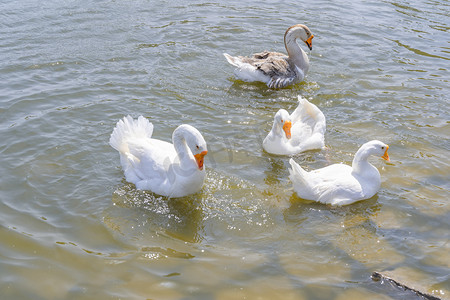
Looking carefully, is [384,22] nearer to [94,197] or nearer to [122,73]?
[122,73]

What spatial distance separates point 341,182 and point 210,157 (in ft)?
7.04

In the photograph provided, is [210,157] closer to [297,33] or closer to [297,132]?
[297,132]

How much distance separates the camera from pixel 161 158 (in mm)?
6641

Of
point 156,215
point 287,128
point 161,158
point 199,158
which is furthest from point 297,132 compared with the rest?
point 156,215

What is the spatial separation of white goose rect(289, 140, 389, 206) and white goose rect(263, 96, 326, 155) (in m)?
1.08

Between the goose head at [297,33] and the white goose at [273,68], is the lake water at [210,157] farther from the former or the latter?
the goose head at [297,33]

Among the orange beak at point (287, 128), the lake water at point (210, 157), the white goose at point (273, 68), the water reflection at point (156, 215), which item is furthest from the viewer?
the white goose at point (273, 68)

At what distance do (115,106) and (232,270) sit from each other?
4629 mm

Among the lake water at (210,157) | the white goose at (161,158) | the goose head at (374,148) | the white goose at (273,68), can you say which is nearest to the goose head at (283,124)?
the lake water at (210,157)

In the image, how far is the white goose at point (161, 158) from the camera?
246 inches

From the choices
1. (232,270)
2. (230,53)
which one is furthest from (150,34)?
(232,270)

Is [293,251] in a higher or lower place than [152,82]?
lower

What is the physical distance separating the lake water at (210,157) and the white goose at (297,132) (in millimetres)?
174

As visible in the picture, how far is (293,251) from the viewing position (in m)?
5.49
